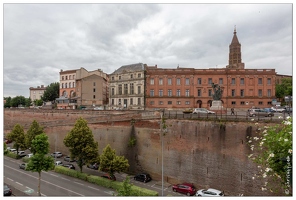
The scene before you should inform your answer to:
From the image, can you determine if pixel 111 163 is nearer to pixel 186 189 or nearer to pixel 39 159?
pixel 39 159

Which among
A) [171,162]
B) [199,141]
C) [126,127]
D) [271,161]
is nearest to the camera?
[271,161]

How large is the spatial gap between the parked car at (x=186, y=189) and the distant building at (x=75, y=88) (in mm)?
43634

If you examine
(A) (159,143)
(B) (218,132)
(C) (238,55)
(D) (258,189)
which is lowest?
(D) (258,189)

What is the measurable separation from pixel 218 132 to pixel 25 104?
91986mm

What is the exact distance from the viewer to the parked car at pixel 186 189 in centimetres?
2195

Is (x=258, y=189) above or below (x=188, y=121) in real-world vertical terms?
below

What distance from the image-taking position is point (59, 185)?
2398 centimetres

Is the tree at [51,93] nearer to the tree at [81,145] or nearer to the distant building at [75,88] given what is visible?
the distant building at [75,88]

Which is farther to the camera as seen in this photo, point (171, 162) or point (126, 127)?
point (126, 127)

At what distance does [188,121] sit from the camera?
25.8 meters

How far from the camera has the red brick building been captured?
154 feet

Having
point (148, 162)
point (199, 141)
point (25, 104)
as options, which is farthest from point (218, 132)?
point (25, 104)

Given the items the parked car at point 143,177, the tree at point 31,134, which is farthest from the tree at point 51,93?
the parked car at point 143,177

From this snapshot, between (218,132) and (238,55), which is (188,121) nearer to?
(218,132)
